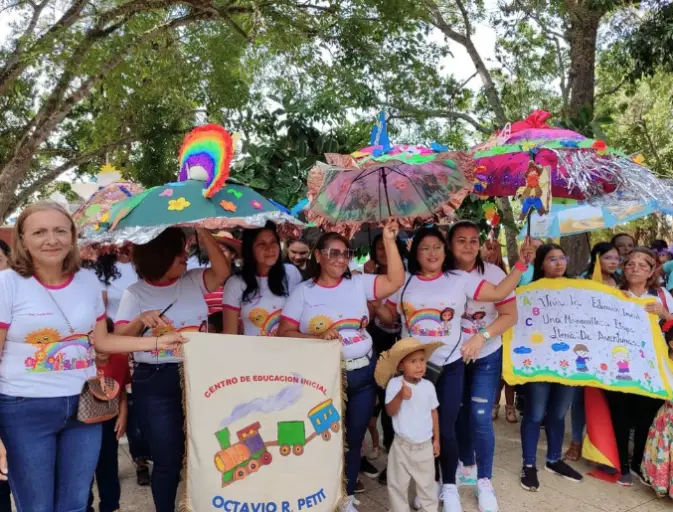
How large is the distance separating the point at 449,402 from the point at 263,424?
1.15 meters

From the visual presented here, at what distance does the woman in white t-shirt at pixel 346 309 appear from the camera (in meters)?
3.25

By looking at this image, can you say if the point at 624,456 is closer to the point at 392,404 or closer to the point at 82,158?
the point at 392,404

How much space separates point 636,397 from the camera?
4129mm

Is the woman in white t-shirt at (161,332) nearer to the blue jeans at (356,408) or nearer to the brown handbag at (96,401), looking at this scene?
the brown handbag at (96,401)

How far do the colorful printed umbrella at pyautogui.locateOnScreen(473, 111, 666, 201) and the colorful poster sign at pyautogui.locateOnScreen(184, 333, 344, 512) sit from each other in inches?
59.3

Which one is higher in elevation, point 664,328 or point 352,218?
point 352,218

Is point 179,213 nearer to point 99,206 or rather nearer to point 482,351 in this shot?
point 99,206

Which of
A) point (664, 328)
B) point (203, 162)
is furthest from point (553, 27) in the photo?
point (203, 162)

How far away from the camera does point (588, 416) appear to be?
4332mm

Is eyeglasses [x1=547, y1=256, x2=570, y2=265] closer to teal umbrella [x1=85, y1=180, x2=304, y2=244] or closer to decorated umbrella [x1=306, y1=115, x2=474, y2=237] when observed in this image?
decorated umbrella [x1=306, y1=115, x2=474, y2=237]

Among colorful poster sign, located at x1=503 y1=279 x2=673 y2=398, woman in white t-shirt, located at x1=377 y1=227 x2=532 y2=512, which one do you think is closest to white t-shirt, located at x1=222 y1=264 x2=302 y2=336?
woman in white t-shirt, located at x1=377 y1=227 x2=532 y2=512

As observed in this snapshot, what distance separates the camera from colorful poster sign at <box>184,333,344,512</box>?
297 centimetres

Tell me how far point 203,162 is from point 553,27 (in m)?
11.3

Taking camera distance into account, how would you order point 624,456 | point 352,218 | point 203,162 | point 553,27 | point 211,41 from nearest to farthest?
point 203,162 → point 352,218 → point 624,456 → point 211,41 → point 553,27
